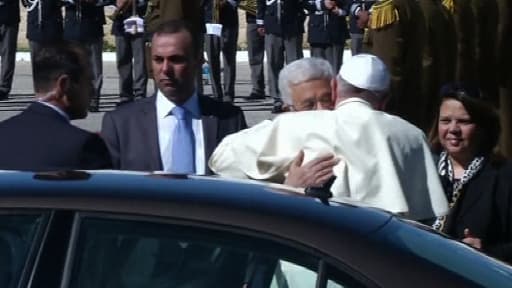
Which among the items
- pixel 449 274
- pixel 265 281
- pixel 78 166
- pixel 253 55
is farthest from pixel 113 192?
pixel 253 55

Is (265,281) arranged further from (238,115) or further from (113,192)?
(238,115)

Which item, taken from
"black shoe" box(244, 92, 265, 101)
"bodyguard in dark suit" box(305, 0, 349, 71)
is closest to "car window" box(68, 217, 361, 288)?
"bodyguard in dark suit" box(305, 0, 349, 71)

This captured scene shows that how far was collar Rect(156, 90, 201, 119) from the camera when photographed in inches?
252

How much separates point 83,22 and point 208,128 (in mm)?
11190

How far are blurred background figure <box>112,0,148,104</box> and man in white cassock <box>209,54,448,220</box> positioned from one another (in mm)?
11526

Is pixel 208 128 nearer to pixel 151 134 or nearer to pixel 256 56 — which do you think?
pixel 151 134

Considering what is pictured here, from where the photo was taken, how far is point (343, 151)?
18.2 ft

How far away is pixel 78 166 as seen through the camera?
5.64 m

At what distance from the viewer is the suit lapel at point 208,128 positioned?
6.38 meters

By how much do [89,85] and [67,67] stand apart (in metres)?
0.15

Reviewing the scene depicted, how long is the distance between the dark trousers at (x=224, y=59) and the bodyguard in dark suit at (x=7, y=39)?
234 cm

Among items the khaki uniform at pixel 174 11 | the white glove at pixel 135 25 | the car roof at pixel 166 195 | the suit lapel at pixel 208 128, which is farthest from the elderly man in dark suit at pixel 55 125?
the white glove at pixel 135 25

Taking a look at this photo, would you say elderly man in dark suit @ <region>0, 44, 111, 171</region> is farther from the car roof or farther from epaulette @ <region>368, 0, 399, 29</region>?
epaulette @ <region>368, 0, 399, 29</region>

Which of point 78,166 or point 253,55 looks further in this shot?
point 253,55
